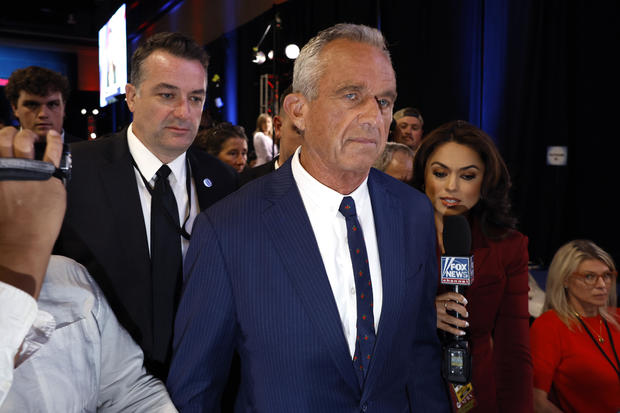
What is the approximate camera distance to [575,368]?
2738 millimetres

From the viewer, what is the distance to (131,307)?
1599 mm

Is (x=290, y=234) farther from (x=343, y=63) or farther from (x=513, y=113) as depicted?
(x=513, y=113)

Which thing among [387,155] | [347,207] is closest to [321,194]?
[347,207]

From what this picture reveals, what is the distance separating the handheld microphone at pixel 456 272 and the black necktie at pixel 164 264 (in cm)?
89

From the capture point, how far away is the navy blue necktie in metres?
1.26

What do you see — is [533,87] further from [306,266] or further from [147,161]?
[306,266]

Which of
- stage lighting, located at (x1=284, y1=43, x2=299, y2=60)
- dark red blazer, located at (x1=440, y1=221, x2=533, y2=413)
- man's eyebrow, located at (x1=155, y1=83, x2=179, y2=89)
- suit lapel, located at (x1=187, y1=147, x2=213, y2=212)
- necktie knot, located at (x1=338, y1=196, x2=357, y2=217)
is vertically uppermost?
stage lighting, located at (x1=284, y1=43, x2=299, y2=60)

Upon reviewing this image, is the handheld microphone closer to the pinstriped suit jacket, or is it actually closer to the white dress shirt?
the pinstriped suit jacket

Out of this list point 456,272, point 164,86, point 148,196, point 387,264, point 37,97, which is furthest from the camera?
point 37,97

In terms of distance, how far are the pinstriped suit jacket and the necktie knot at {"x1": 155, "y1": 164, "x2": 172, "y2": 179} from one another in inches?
20.7

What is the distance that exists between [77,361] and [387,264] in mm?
796

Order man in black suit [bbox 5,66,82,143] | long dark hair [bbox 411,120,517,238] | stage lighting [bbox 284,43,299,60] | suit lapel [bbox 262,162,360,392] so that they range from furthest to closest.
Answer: stage lighting [bbox 284,43,299,60] < man in black suit [bbox 5,66,82,143] < long dark hair [bbox 411,120,517,238] < suit lapel [bbox 262,162,360,392]

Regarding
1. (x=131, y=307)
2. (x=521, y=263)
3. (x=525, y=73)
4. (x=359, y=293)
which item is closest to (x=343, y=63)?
(x=359, y=293)

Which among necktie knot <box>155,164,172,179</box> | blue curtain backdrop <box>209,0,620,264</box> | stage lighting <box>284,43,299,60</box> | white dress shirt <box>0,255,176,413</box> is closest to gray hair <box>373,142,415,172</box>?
necktie knot <box>155,164,172,179</box>
